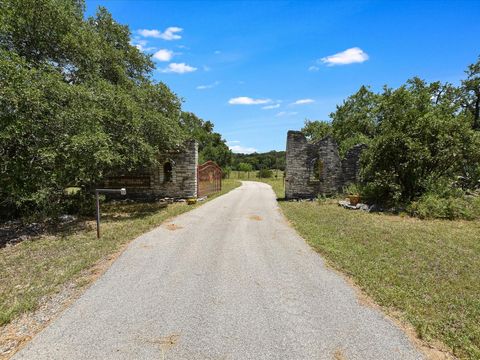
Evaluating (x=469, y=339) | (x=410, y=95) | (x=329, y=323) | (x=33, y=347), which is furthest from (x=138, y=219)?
(x=410, y=95)

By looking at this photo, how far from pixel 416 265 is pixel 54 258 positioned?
875 centimetres

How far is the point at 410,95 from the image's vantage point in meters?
23.0

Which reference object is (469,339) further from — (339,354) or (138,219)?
(138,219)

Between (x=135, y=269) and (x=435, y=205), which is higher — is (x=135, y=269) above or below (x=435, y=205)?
below

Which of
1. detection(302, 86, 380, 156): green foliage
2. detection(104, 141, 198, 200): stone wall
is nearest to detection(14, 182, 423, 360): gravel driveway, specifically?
detection(104, 141, 198, 200): stone wall

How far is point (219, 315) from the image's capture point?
433 cm

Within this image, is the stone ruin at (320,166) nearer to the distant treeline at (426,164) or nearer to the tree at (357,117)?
the distant treeline at (426,164)

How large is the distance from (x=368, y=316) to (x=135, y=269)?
463 cm

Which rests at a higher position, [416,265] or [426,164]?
[426,164]

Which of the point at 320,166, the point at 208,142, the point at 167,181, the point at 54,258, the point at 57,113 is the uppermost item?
the point at 208,142

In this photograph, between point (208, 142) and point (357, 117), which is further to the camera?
point (208, 142)

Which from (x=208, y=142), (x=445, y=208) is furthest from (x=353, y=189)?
(x=208, y=142)

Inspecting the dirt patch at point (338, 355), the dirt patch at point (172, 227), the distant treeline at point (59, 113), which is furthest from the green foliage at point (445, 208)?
the distant treeline at point (59, 113)

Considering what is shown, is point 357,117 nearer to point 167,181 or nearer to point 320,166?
point 320,166
